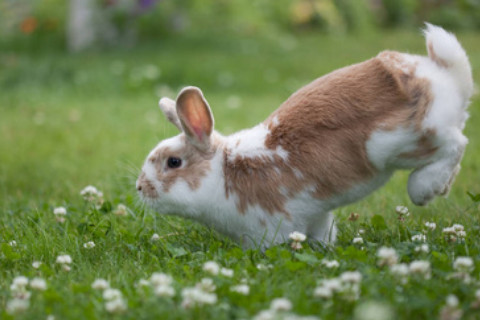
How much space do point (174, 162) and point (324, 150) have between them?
83 cm

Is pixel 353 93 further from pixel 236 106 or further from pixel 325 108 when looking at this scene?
pixel 236 106

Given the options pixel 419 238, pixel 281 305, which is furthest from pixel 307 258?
pixel 281 305

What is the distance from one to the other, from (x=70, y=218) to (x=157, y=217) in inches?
21.3

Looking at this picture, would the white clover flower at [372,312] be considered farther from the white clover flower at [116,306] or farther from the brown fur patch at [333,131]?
the brown fur patch at [333,131]

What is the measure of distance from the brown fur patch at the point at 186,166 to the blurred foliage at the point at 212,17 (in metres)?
6.54

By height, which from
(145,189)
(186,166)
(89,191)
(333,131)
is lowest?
(89,191)

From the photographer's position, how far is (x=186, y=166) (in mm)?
3461

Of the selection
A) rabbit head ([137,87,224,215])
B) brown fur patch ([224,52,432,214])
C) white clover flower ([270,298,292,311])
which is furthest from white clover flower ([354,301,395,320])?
rabbit head ([137,87,224,215])

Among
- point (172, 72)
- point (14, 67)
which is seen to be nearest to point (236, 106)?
point (172, 72)

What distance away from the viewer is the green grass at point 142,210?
2496mm

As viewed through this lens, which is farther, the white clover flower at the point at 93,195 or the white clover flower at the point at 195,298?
the white clover flower at the point at 93,195

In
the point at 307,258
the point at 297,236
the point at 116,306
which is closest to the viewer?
the point at 116,306

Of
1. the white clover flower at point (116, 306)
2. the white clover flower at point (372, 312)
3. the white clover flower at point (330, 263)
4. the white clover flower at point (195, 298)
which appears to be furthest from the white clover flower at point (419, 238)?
the white clover flower at point (116, 306)

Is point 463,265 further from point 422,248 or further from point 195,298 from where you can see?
point 195,298
